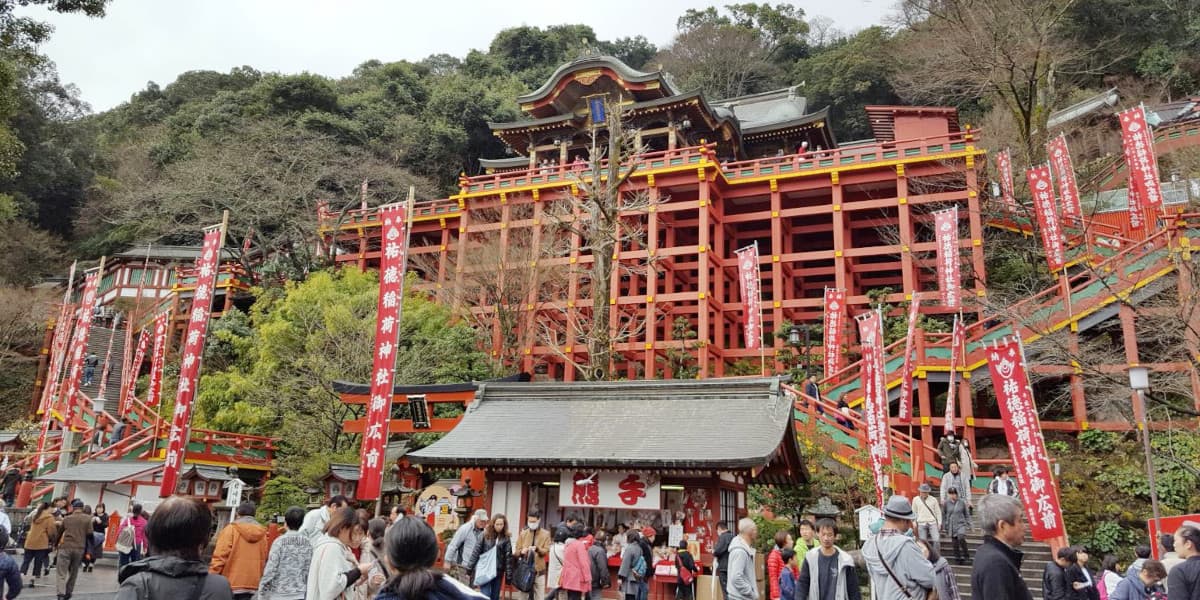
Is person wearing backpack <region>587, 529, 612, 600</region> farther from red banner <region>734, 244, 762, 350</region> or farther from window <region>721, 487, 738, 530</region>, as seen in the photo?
red banner <region>734, 244, 762, 350</region>

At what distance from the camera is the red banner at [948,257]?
653 inches

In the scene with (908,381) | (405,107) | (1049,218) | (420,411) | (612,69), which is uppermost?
(405,107)

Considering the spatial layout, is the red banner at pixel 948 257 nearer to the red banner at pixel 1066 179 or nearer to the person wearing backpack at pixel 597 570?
the red banner at pixel 1066 179

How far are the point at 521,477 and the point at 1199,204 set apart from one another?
50.0 feet

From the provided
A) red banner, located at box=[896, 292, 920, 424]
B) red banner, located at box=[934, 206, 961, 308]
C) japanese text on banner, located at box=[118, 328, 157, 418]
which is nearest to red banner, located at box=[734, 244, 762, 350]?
red banner, located at box=[896, 292, 920, 424]

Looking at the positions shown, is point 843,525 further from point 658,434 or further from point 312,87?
point 312,87

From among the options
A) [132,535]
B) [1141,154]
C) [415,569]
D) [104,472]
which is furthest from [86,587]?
[1141,154]

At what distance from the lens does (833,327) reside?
57.0 ft

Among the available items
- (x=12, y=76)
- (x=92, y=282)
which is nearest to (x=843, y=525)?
(x=12, y=76)

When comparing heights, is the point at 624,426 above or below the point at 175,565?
above

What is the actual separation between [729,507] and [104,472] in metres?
14.0

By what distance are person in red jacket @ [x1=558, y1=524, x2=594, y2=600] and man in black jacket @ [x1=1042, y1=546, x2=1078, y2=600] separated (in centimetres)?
426

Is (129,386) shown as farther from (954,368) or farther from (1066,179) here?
(1066,179)

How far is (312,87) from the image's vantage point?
3562 cm
